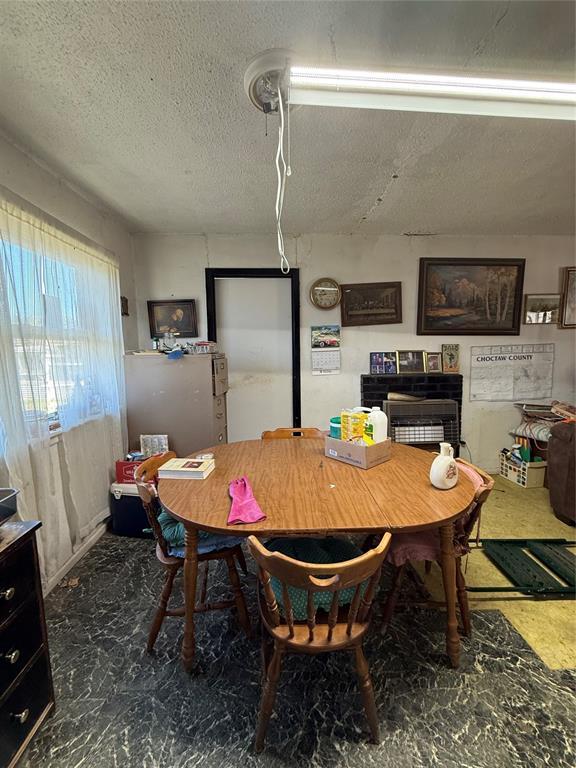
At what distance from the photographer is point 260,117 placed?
4.91 ft

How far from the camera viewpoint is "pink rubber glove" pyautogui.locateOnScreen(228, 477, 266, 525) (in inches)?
46.8

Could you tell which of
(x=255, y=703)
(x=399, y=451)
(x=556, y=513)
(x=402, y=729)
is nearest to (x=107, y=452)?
(x=255, y=703)

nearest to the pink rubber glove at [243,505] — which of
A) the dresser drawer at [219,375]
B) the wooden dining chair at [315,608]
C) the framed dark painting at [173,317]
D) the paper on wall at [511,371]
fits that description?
the wooden dining chair at [315,608]

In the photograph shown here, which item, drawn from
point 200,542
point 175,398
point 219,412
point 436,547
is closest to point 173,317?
point 175,398

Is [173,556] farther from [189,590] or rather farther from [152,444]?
[152,444]

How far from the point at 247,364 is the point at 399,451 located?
189 centimetres

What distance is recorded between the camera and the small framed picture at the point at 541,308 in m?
3.38

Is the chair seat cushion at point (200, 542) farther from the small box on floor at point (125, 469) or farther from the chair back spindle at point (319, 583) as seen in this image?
the small box on floor at point (125, 469)

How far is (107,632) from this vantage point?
1.59 meters

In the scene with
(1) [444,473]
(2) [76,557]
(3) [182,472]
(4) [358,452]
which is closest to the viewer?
(1) [444,473]

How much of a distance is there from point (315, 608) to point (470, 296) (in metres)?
3.37

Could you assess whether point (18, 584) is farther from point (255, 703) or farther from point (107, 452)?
point (107, 452)

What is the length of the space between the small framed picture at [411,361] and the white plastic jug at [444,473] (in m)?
2.03

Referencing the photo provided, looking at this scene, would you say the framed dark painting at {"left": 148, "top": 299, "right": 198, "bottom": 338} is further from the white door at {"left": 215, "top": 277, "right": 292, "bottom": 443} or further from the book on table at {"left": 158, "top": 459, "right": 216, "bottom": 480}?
the book on table at {"left": 158, "top": 459, "right": 216, "bottom": 480}
